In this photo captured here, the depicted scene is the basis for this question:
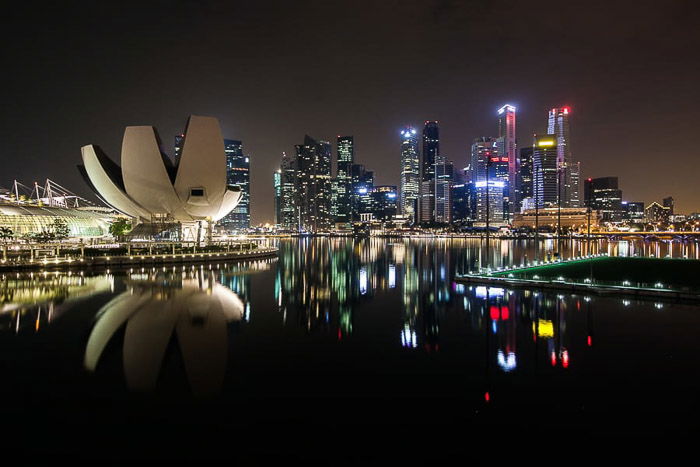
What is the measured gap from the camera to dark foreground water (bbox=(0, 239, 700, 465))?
15.7 ft

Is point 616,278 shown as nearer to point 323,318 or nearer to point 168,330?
point 323,318

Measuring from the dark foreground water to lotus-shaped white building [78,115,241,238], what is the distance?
19798mm

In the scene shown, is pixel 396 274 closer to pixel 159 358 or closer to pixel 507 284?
pixel 507 284

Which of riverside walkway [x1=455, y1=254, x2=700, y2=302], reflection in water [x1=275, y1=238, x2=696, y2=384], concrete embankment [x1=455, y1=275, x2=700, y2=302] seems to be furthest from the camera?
riverside walkway [x1=455, y1=254, x2=700, y2=302]

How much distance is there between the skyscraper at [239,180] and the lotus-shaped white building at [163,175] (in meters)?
146

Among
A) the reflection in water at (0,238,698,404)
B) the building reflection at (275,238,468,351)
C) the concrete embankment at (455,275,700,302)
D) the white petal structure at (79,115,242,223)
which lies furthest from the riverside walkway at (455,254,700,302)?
the white petal structure at (79,115,242,223)

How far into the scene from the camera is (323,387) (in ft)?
20.9

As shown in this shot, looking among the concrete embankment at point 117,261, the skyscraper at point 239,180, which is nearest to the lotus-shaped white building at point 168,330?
the concrete embankment at point 117,261

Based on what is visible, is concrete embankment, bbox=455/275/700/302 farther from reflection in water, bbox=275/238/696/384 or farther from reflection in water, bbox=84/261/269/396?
reflection in water, bbox=84/261/269/396

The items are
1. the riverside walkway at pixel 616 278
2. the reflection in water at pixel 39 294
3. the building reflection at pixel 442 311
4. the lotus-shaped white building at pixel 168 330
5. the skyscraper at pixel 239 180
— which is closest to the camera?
the lotus-shaped white building at pixel 168 330

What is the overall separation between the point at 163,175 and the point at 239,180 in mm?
162167

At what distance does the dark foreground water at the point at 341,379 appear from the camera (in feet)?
15.7

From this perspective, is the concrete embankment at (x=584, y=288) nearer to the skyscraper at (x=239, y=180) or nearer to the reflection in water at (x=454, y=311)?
the reflection in water at (x=454, y=311)

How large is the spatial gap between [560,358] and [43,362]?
29.7 feet
